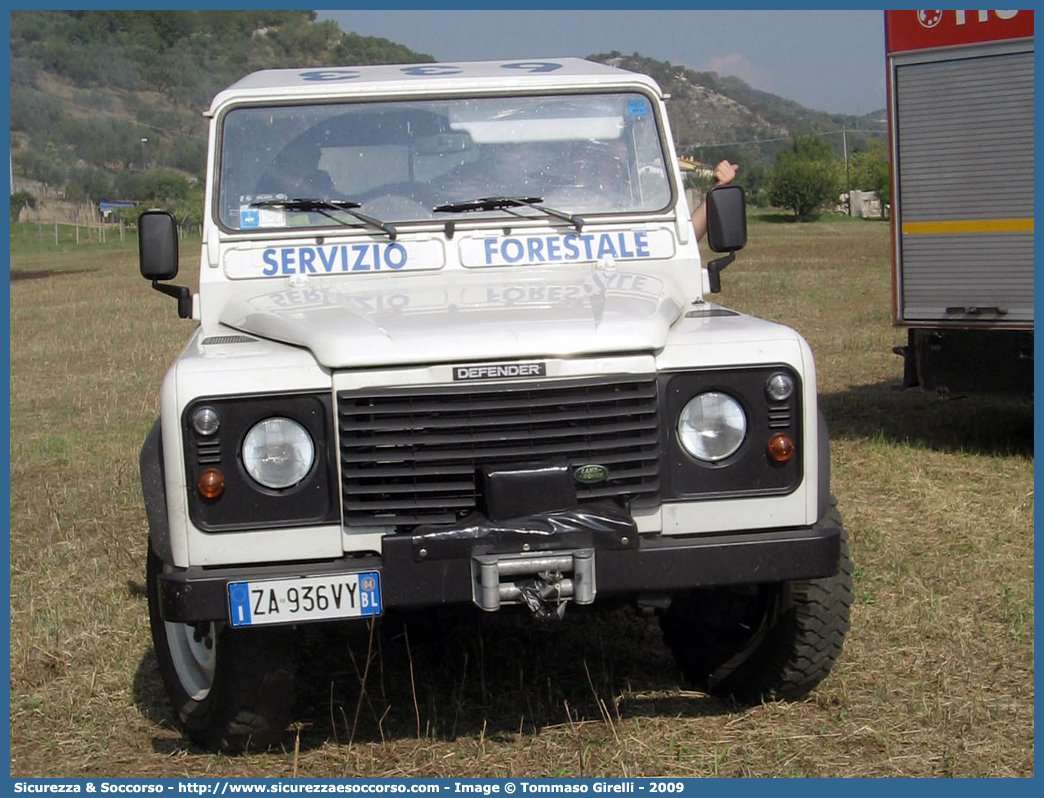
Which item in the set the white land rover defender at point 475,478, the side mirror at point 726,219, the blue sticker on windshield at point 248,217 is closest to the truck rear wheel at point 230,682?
the white land rover defender at point 475,478

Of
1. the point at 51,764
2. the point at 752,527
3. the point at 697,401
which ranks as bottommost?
the point at 51,764

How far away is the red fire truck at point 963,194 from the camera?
844 centimetres

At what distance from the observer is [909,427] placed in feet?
31.8

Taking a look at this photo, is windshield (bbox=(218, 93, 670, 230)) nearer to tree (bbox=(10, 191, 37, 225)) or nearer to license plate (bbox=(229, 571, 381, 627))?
license plate (bbox=(229, 571, 381, 627))

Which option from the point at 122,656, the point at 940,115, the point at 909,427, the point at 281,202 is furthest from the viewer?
the point at 909,427

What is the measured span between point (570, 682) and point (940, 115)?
5.28 metres

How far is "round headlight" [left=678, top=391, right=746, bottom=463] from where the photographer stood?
396 centimetres

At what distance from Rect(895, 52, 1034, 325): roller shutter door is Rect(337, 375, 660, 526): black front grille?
5.26m

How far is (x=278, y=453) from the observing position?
384 centimetres

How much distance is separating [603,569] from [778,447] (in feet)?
2.01

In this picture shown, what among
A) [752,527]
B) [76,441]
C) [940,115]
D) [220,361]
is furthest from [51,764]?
[940,115]

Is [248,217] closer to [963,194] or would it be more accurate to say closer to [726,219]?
[726,219]

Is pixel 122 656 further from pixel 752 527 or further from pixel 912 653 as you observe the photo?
pixel 912 653

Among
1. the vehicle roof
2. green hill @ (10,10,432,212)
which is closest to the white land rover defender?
the vehicle roof
